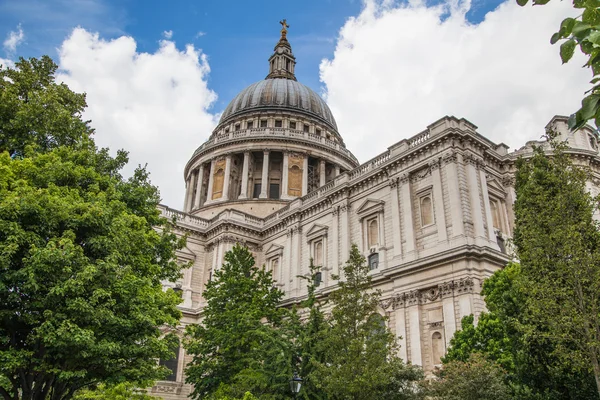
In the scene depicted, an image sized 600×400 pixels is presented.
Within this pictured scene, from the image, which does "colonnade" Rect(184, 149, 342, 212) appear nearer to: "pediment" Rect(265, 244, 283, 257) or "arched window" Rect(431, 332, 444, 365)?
"pediment" Rect(265, 244, 283, 257)

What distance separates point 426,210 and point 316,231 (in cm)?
902

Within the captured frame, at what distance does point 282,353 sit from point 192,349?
7421mm

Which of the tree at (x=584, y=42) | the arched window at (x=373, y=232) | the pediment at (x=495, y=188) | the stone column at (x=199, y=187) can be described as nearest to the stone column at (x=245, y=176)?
the stone column at (x=199, y=187)

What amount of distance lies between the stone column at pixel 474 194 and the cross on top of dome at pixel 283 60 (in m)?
41.8

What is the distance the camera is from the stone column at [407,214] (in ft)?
87.5

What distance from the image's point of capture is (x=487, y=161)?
2830cm

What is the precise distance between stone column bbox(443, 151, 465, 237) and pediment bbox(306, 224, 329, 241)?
9.86 meters

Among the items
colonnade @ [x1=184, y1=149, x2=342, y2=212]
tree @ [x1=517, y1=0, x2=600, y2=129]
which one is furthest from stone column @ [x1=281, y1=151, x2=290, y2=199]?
tree @ [x1=517, y1=0, x2=600, y2=129]

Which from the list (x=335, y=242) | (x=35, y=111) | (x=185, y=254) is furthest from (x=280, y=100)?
(x=35, y=111)

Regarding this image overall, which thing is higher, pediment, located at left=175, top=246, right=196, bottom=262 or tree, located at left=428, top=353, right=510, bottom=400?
pediment, located at left=175, top=246, right=196, bottom=262

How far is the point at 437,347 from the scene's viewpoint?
77.7 ft

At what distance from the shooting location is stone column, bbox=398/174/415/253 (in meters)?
26.7

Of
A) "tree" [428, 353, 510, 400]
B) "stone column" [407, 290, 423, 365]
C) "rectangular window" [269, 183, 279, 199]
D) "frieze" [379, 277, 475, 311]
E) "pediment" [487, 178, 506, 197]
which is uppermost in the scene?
"rectangular window" [269, 183, 279, 199]

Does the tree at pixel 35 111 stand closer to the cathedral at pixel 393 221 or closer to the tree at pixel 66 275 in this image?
the tree at pixel 66 275
